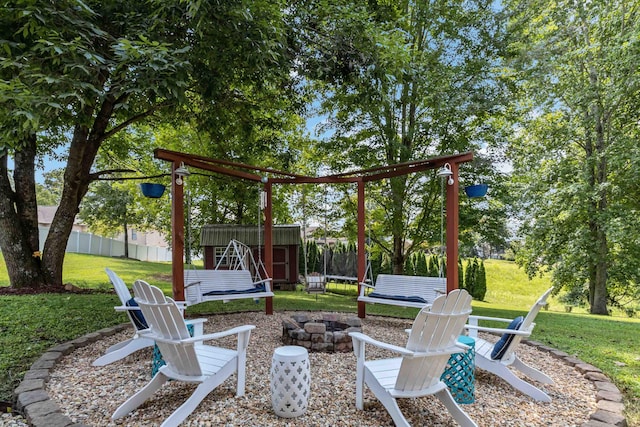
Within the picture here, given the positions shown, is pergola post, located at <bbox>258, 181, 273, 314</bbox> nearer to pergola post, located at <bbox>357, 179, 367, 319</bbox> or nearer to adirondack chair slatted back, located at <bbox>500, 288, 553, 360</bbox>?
pergola post, located at <bbox>357, 179, 367, 319</bbox>

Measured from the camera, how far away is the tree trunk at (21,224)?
6230 mm

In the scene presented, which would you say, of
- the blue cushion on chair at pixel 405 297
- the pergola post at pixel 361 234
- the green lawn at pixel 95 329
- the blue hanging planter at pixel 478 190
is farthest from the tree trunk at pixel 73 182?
the blue hanging planter at pixel 478 190

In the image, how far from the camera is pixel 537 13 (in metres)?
8.16

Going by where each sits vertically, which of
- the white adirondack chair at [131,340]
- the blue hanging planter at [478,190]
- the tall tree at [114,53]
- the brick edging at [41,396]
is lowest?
the brick edging at [41,396]

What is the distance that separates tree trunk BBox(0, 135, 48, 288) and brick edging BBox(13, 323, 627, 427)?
3.84 meters

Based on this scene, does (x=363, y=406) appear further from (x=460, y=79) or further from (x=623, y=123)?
(x=623, y=123)

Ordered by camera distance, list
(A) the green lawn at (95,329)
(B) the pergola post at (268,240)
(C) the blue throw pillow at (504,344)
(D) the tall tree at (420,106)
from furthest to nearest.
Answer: (D) the tall tree at (420,106)
(B) the pergola post at (268,240)
(A) the green lawn at (95,329)
(C) the blue throw pillow at (504,344)

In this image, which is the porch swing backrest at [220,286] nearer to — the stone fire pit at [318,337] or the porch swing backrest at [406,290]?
the stone fire pit at [318,337]

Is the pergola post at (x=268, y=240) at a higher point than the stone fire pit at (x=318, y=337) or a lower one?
higher

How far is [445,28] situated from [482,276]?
27.6 feet

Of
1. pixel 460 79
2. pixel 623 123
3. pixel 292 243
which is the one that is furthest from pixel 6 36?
pixel 623 123

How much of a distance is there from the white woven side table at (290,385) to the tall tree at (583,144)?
8103 mm

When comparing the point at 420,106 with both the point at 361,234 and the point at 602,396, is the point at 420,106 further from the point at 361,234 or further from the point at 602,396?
the point at 602,396

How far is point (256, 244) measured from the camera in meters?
11.2
